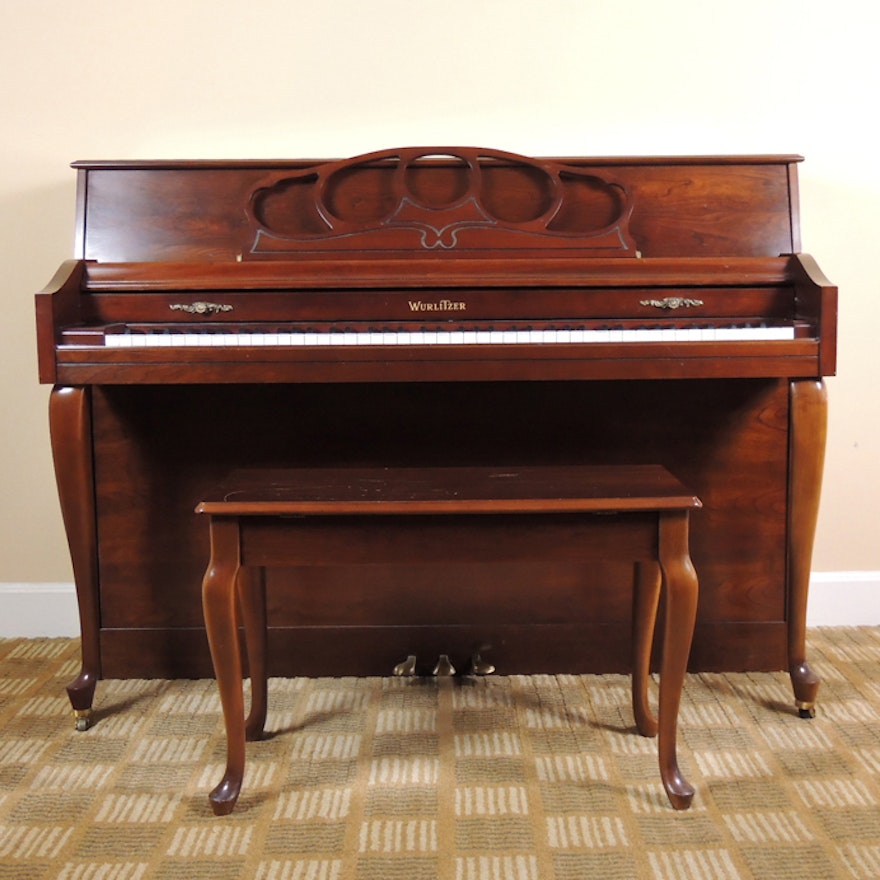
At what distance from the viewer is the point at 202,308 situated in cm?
230

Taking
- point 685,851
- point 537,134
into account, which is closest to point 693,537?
point 685,851

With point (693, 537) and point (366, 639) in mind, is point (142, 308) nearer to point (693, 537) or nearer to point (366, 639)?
point (366, 639)

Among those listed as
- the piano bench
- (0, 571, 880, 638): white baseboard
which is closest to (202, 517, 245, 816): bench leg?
the piano bench

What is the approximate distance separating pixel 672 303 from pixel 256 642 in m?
1.21

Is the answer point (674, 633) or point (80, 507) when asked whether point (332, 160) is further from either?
point (674, 633)

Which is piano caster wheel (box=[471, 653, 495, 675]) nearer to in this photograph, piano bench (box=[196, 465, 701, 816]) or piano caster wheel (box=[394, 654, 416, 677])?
piano caster wheel (box=[394, 654, 416, 677])

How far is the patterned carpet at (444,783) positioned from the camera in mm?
1764

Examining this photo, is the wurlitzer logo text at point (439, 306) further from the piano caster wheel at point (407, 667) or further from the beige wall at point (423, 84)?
the piano caster wheel at point (407, 667)

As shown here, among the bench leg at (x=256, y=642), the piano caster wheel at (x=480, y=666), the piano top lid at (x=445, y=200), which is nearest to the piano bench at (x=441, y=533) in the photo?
the bench leg at (x=256, y=642)

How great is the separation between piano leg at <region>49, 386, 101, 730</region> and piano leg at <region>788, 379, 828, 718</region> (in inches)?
62.6

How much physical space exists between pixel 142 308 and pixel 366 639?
3.28 feet

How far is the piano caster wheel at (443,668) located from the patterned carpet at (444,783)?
0.07 meters

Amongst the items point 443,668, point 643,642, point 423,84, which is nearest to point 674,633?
point 643,642

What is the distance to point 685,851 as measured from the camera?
1.78 meters
